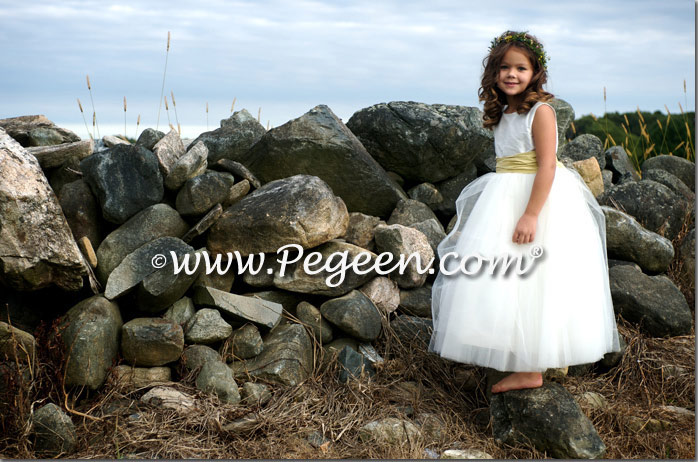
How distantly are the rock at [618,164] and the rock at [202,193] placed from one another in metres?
4.31

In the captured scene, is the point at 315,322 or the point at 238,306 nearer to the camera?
the point at 238,306

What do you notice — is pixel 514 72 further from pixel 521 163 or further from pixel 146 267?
pixel 146 267

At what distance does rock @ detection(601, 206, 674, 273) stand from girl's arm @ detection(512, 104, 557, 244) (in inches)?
74.2

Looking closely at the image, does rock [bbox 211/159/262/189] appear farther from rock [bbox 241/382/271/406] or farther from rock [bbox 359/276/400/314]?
rock [bbox 241/382/271/406]

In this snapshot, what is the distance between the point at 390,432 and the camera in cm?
357

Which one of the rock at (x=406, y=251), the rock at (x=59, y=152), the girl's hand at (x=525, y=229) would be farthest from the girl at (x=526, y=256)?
the rock at (x=59, y=152)

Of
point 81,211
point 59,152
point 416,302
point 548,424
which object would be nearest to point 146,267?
point 81,211

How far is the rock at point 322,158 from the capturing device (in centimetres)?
483

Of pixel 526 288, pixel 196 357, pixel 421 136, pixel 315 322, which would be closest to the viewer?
pixel 526 288

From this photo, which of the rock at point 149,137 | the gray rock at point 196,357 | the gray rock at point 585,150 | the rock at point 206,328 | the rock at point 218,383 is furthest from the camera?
the gray rock at point 585,150

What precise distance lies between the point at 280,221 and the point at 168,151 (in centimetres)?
106

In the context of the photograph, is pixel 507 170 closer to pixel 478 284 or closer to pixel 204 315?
pixel 478 284

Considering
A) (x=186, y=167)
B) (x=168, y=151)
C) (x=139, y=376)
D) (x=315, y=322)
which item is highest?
(x=168, y=151)

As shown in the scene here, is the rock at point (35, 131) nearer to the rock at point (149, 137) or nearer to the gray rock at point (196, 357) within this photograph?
the rock at point (149, 137)
